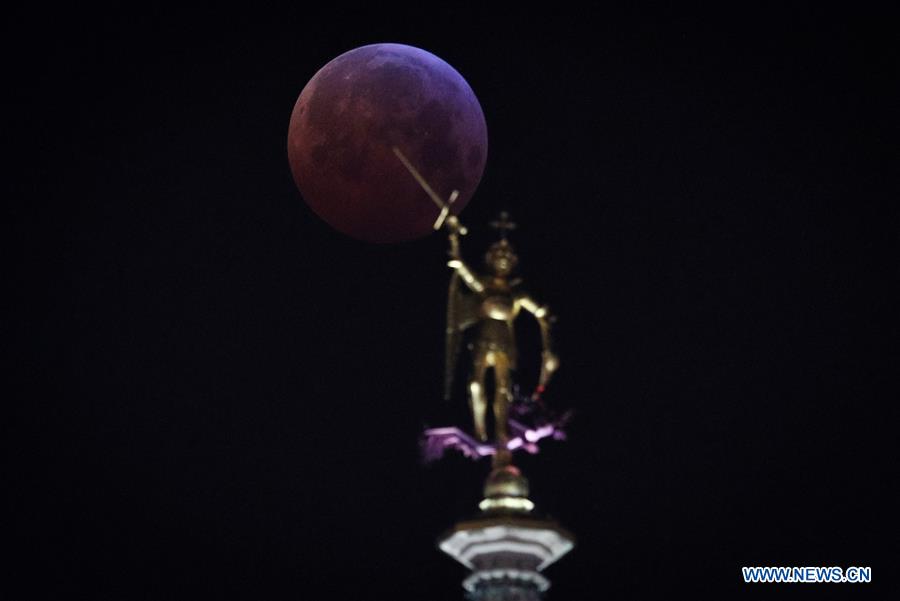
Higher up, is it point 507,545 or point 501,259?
point 501,259

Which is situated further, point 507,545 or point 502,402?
point 502,402

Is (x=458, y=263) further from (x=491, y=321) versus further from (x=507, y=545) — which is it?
(x=507, y=545)

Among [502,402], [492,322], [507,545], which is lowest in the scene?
[507,545]

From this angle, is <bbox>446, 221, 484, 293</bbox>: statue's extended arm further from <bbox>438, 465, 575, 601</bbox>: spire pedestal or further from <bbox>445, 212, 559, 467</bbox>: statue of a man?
<bbox>438, 465, 575, 601</bbox>: spire pedestal

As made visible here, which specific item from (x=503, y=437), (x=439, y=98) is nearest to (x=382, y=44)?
(x=439, y=98)

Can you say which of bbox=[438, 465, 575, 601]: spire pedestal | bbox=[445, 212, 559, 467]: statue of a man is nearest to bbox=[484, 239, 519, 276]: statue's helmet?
bbox=[445, 212, 559, 467]: statue of a man

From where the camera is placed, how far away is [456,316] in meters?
35.4

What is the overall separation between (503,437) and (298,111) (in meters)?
11.5

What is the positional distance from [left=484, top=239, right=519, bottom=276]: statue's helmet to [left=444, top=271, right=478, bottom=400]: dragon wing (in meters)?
0.64

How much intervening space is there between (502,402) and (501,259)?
258 cm

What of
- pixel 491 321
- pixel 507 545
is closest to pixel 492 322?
pixel 491 321

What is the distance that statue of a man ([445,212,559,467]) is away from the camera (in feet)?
114

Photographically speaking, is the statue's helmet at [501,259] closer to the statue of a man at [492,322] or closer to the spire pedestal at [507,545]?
the statue of a man at [492,322]

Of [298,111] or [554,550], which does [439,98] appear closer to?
[298,111]
